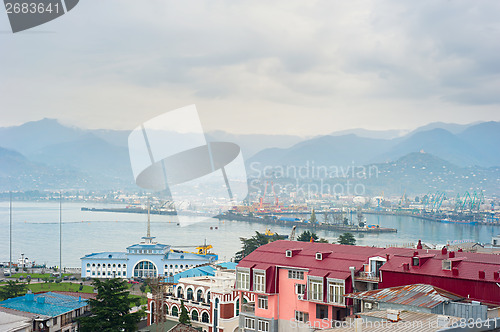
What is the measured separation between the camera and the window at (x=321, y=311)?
11.0 ft

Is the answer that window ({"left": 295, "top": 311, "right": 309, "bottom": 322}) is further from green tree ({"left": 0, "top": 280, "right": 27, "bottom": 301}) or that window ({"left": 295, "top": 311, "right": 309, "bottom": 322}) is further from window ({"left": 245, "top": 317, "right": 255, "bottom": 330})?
green tree ({"left": 0, "top": 280, "right": 27, "bottom": 301})

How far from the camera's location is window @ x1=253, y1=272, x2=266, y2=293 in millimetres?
3637

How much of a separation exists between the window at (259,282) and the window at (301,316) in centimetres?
26

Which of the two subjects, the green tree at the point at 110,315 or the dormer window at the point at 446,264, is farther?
the green tree at the point at 110,315

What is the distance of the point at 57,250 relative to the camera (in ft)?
53.3

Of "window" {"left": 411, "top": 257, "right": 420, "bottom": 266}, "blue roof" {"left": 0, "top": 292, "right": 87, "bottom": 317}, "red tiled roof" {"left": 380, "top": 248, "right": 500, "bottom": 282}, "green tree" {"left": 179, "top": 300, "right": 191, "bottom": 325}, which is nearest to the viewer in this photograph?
"red tiled roof" {"left": 380, "top": 248, "right": 500, "bottom": 282}

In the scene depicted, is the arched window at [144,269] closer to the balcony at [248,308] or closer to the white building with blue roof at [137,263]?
the white building with blue roof at [137,263]

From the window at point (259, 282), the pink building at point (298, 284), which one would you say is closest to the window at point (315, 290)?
the pink building at point (298, 284)

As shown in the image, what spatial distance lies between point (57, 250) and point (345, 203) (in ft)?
103

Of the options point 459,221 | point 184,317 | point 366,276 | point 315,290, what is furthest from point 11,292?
point 459,221

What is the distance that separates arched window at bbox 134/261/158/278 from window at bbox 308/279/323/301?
7.00m

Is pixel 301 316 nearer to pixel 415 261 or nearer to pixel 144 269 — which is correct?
pixel 415 261

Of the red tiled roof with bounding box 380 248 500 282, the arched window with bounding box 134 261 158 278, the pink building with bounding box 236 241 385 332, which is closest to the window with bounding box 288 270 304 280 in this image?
the pink building with bounding box 236 241 385 332

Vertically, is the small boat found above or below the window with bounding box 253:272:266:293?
below
